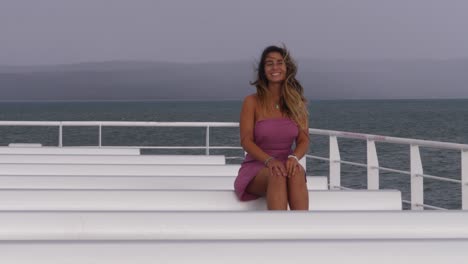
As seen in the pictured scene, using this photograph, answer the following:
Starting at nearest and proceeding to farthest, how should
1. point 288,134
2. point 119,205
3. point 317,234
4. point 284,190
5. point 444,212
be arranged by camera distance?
1. point 317,234
2. point 444,212
3. point 119,205
4. point 284,190
5. point 288,134

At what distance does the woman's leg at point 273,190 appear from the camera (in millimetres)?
3262

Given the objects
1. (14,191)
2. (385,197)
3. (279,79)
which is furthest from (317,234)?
(279,79)

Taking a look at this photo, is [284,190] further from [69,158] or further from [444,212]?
[69,158]

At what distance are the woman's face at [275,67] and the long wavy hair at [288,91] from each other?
0.02 metres

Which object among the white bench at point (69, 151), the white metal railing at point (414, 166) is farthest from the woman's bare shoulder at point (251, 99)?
the white bench at point (69, 151)

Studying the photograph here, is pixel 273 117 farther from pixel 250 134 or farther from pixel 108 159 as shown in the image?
pixel 108 159

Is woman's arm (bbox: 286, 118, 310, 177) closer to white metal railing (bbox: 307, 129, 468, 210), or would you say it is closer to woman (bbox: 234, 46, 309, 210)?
woman (bbox: 234, 46, 309, 210)

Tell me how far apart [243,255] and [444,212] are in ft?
2.88

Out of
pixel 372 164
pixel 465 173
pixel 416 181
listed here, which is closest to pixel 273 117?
pixel 465 173

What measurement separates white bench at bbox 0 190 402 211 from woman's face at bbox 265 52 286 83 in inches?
31.7

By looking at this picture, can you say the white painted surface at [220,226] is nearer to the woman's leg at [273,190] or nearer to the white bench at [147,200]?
the white bench at [147,200]

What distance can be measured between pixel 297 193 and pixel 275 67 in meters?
0.78

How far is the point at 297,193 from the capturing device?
322 centimetres

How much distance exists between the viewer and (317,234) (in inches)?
93.7
